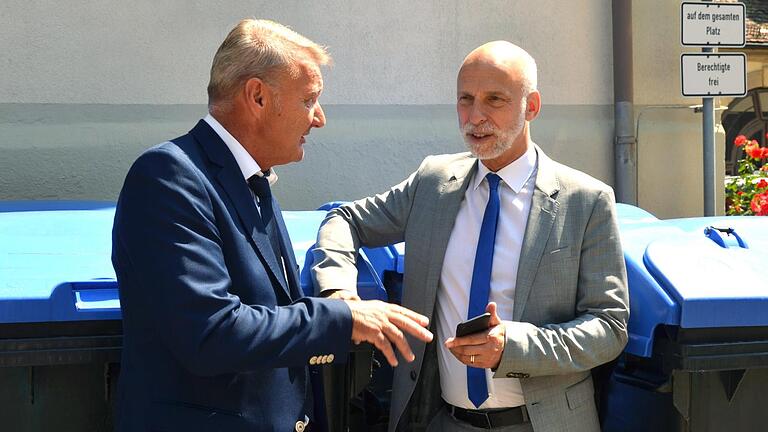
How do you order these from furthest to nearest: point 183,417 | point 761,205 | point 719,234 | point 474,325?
point 761,205 < point 719,234 < point 474,325 < point 183,417

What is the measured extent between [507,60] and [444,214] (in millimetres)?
453

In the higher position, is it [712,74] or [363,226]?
[712,74]

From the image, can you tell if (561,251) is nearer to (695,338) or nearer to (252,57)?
(695,338)

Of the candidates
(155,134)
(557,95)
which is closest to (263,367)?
(155,134)

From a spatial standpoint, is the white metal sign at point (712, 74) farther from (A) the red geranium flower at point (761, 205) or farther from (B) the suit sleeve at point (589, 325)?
(B) the suit sleeve at point (589, 325)

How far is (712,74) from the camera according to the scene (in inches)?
259

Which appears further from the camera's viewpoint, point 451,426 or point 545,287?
point 451,426

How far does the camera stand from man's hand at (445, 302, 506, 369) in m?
2.35

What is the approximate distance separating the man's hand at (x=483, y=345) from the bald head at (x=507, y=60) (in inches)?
27.4

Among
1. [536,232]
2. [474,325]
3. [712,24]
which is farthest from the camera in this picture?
[712,24]

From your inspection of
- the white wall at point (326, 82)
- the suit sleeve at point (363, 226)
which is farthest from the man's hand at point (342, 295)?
the white wall at point (326, 82)

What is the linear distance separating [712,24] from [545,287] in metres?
4.64

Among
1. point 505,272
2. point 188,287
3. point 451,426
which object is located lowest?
point 451,426

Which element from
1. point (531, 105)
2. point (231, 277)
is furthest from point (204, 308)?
point (531, 105)
